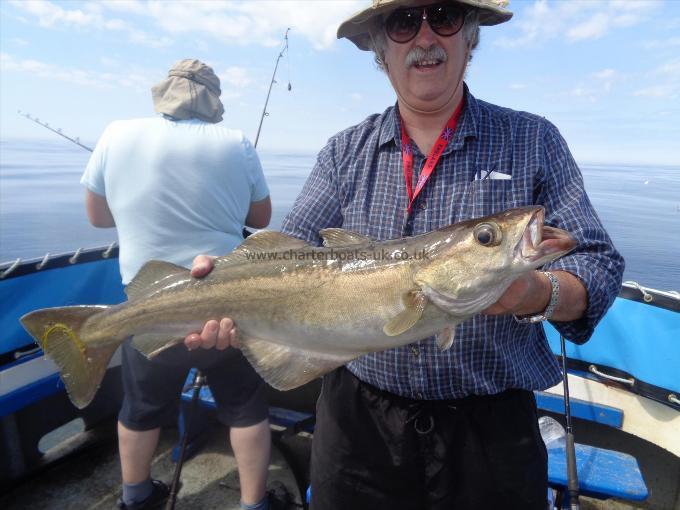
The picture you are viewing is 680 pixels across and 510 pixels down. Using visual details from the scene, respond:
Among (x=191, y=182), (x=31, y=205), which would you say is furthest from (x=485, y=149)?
(x=31, y=205)

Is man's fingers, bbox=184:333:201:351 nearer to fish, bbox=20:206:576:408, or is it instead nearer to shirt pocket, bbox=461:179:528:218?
fish, bbox=20:206:576:408

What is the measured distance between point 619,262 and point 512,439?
1.00 metres

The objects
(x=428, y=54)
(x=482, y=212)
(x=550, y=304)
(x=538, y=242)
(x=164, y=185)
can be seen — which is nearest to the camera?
(x=538, y=242)

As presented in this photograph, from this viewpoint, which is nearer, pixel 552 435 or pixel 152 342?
pixel 152 342

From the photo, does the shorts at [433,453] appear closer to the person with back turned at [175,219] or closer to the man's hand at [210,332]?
the man's hand at [210,332]

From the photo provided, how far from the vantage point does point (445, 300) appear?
2061mm

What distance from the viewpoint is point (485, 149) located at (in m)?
2.36

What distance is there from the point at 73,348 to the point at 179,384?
1.08 meters

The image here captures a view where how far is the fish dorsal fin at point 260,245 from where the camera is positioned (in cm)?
248

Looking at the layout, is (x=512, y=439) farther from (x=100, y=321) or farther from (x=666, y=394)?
(x=666, y=394)

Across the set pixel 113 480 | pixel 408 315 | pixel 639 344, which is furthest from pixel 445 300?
pixel 113 480

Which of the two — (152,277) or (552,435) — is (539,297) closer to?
(152,277)

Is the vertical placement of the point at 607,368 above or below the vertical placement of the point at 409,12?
below

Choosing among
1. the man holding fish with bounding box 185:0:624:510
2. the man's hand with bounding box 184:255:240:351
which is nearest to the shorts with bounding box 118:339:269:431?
the man's hand with bounding box 184:255:240:351
